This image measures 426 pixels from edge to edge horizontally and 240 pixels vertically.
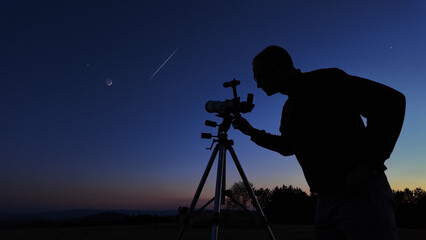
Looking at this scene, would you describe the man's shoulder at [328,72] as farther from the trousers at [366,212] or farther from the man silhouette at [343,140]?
the trousers at [366,212]

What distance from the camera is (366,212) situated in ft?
4.09

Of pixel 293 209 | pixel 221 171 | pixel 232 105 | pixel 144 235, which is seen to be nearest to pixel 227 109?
pixel 232 105

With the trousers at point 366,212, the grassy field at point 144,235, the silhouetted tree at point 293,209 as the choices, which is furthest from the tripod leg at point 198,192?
the silhouetted tree at point 293,209

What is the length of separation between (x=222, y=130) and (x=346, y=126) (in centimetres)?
180

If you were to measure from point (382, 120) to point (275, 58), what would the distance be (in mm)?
757

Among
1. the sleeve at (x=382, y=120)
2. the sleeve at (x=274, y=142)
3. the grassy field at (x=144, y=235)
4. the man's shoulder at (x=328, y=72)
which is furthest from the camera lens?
the grassy field at (x=144, y=235)

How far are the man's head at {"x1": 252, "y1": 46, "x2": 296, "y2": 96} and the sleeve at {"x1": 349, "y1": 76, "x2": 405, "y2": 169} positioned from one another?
20.5 inches

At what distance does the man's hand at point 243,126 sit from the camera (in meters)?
2.47

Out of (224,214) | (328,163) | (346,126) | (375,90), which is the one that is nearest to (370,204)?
(328,163)

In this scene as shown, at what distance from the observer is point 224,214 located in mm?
9742

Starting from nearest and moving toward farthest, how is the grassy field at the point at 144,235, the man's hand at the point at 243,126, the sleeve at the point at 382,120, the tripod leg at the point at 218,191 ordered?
1. the sleeve at the point at 382,120
2. the tripod leg at the point at 218,191
3. the man's hand at the point at 243,126
4. the grassy field at the point at 144,235

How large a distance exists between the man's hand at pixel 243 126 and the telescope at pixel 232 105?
6.0 inches

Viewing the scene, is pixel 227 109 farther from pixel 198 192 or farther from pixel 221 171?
pixel 198 192

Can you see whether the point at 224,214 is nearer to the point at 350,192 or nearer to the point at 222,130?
the point at 222,130
